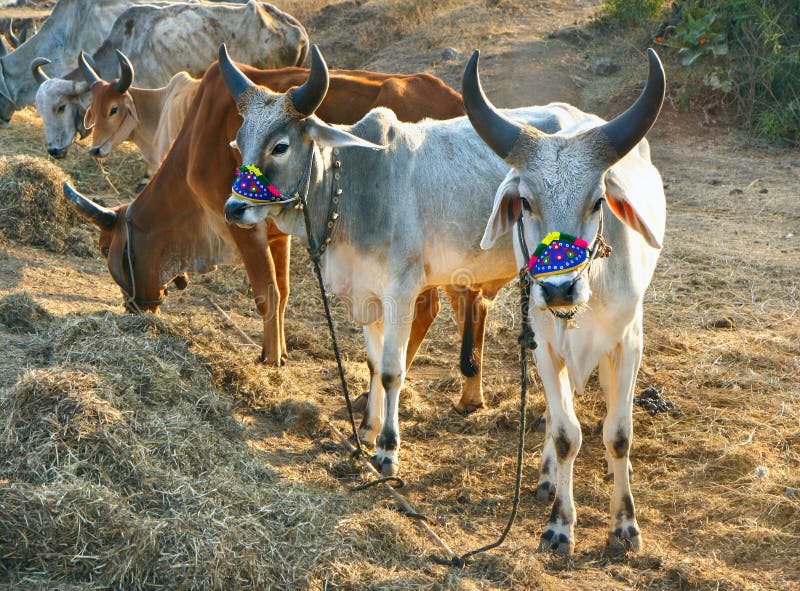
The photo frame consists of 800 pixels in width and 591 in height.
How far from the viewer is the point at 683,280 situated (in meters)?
7.32

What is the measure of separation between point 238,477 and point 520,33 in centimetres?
1129

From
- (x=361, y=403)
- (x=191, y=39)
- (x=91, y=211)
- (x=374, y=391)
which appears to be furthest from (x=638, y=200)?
(x=191, y=39)

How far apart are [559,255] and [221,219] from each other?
3257mm

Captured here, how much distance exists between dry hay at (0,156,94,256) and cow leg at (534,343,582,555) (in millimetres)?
5053

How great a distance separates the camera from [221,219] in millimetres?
6156

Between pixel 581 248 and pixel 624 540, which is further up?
pixel 581 248

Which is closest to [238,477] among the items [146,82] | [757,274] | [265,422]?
[265,422]

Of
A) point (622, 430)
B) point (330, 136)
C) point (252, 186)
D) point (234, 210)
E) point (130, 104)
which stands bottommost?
point (622, 430)

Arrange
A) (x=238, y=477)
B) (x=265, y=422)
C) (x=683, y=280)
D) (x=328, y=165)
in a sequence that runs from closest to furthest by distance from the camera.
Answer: (x=238, y=477) → (x=328, y=165) → (x=265, y=422) → (x=683, y=280)

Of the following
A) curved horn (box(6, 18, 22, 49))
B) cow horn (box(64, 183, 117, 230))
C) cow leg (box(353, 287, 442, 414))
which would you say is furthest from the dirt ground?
curved horn (box(6, 18, 22, 49))

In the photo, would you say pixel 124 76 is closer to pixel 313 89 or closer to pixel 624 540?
pixel 313 89

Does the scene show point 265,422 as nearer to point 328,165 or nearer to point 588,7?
point 328,165

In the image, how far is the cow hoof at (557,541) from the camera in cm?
411

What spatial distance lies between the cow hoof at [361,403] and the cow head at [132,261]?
65.9 inches
